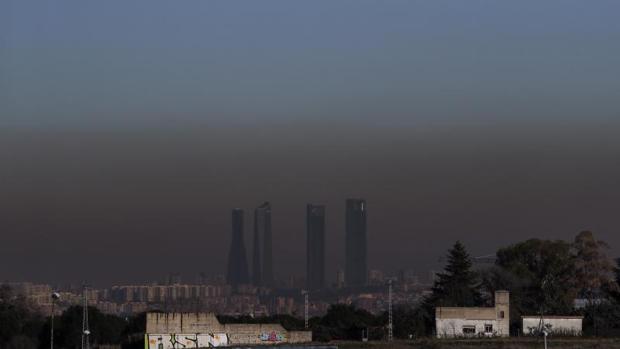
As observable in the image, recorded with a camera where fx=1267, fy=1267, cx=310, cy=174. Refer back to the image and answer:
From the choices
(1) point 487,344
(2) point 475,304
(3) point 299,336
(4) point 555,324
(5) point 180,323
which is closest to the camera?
(1) point 487,344

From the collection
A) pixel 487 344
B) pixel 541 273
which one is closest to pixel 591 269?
pixel 541 273

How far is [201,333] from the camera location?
83.2 metres

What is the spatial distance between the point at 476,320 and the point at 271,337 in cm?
1439

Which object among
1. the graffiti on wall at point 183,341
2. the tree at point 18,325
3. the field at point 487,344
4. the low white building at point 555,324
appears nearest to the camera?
the field at point 487,344

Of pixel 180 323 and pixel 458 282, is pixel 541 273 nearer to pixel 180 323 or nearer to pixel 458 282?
pixel 458 282

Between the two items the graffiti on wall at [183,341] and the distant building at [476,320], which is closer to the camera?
the graffiti on wall at [183,341]

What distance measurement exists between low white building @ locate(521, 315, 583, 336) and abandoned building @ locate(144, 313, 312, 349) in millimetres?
15451

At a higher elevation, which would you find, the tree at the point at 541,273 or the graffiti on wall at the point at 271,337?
the tree at the point at 541,273

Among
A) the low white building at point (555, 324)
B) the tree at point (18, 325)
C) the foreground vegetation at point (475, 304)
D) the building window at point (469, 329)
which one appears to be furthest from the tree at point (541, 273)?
the tree at point (18, 325)

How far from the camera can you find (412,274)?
183 metres

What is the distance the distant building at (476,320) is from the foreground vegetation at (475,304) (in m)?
1.83

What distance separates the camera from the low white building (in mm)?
87625

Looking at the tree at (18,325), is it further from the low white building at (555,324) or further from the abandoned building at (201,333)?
the low white building at (555,324)

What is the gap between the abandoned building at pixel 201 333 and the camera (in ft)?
270
